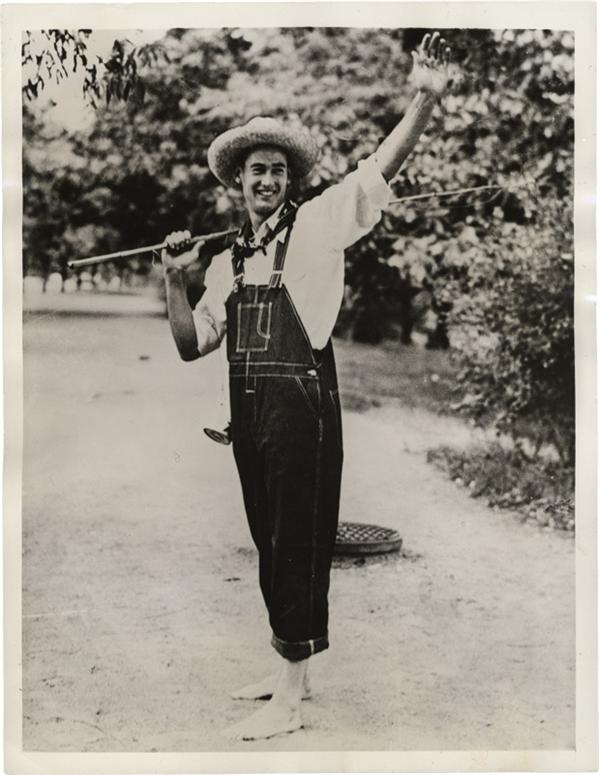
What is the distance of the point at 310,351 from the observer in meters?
2.85

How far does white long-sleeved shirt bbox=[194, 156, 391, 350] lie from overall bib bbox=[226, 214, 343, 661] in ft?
0.10

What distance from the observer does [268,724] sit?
2842 millimetres

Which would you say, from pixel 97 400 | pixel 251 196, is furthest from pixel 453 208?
pixel 97 400

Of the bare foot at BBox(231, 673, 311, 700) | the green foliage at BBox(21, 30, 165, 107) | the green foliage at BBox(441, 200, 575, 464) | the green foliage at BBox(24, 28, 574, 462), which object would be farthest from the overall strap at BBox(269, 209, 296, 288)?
the bare foot at BBox(231, 673, 311, 700)

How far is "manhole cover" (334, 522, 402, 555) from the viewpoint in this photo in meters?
2.92

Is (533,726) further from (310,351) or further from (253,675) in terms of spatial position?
(310,351)

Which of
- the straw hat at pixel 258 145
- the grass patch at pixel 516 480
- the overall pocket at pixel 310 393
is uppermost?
the straw hat at pixel 258 145

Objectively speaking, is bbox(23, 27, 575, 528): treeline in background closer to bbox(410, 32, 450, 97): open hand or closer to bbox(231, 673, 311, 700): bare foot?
bbox(410, 32, 450, 97): open hand

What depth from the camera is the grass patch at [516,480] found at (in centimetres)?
300

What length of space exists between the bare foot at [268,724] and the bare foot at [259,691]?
0.03 m

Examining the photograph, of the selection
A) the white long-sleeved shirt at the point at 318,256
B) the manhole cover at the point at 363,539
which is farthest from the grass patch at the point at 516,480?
the white long-sleeved shirt at the point at 318,256

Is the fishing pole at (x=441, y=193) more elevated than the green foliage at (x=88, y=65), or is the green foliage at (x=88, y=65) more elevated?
the green foliage at (x=88, y=65)

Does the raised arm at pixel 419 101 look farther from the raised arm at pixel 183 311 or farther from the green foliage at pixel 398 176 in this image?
the raised arm at pixel 183 311

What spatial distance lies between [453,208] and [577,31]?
0.70m
